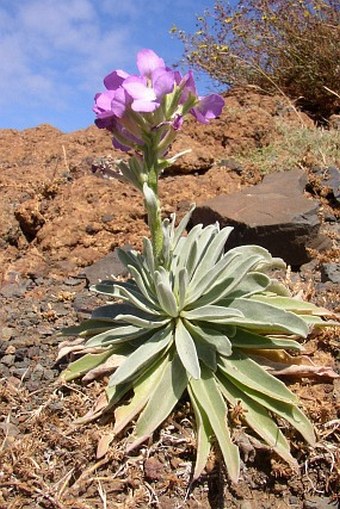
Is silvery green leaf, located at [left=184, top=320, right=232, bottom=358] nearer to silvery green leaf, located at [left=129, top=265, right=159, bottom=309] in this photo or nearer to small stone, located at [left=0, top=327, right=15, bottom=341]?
silvery green leaf, located at [left=129, top=265, right=159, bottom=309]

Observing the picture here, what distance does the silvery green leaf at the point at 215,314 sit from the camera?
2.46 metres

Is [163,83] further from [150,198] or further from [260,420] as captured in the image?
[260,420]

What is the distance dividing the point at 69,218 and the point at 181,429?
242cm

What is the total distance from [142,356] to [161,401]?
0.65 ft

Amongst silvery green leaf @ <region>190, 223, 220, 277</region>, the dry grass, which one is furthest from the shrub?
silvery green leaf @ <region>190, 223, 220, 277</region>

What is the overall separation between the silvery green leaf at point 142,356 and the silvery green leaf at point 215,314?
0.44 ft

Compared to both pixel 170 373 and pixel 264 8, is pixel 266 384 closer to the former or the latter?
pixel 170 373

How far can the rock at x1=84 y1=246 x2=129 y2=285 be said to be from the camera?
3.84 metres

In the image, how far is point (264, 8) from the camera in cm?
899

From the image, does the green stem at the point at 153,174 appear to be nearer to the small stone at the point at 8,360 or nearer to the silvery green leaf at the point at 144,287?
the silvery green leaf at the point at 144,287

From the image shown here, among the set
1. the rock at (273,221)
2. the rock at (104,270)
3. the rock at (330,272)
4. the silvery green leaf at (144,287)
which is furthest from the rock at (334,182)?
the silvery green leaf at (144,287)

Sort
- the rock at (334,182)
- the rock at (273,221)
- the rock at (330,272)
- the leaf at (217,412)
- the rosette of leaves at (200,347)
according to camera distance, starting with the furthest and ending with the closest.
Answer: the rock at (334,182) < the rock at (273,221) < the rock at (330,272) < the rosette of leaves at (200,347) < the leaf at (217,412)

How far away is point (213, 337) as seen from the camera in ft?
8.24

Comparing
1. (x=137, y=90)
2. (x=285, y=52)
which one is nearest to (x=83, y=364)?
(x=137, y=90)
